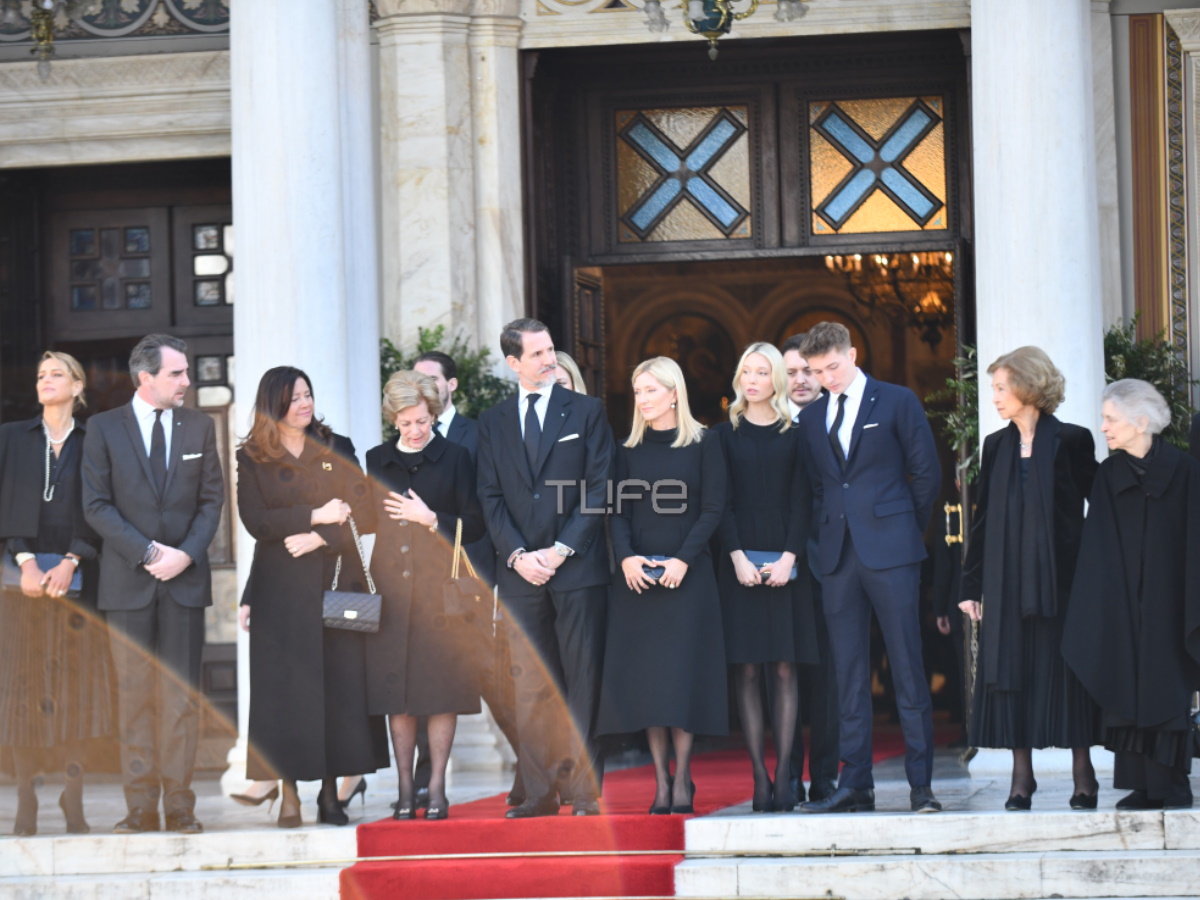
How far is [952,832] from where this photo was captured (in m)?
6.71

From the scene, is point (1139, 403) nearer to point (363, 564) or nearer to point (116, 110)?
point (363, 564)

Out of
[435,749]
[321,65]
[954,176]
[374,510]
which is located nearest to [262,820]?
[435,749]

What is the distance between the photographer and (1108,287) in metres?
10.4

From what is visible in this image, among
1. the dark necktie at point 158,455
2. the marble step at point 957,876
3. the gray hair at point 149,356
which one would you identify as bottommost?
the marble step at point 957,876

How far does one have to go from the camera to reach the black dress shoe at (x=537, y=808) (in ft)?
23.9

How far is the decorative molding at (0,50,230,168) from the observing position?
1124cm

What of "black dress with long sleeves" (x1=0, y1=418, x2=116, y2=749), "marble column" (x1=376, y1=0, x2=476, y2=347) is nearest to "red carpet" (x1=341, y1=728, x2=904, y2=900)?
"black dress with long sleeves" (x1=0, y1=418, x2=116, y2=749)

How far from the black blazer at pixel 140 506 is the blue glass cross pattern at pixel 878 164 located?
17.2 ft

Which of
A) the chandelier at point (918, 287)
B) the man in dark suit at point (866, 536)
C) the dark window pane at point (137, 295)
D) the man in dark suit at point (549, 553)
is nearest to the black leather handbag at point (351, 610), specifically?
the man in dark suit at point (549, 553)

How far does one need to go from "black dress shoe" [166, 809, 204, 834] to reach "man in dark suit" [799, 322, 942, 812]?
258 centimetres

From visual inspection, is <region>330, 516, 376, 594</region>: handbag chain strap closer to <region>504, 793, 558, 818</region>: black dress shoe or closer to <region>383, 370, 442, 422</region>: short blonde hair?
<region>383, 370, 442, 422</region>: short blonde hair

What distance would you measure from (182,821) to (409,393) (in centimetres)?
205

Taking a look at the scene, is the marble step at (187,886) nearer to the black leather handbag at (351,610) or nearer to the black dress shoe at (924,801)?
the black leather handbag at (351,610)

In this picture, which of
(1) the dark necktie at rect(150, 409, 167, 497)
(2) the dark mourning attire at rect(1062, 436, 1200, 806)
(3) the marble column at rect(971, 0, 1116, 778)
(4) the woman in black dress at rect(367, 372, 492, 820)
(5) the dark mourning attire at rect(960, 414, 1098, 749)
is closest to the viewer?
(2) the dark mourning attire at rect(1062, 436, 1200, 806)
